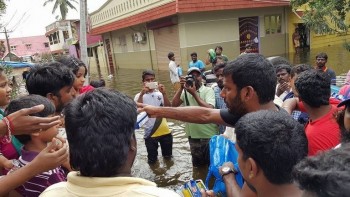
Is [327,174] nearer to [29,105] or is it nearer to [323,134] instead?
[323,134]

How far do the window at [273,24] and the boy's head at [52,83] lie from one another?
15.6 meters

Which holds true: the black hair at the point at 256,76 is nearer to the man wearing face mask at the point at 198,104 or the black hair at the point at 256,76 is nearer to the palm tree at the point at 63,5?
the man wearing face mask at the point at 198,104

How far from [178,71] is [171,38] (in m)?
5.87

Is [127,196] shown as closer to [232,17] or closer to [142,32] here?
[232,17]

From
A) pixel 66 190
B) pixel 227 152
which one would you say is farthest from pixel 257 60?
pixel 66 190

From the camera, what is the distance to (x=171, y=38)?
1524cm

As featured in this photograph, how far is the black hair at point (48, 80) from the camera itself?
2561mm

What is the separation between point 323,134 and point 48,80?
2150 mm

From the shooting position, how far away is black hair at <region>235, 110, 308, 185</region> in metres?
1.36

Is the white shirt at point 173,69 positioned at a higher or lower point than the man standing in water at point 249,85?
lower

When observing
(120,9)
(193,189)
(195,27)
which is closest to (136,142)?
(193,189)

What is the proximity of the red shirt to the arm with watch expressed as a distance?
577 mm

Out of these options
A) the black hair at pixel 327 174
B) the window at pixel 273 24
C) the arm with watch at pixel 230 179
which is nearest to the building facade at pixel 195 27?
the window at pixel 273 24

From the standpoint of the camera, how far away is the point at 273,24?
17.0 metres
